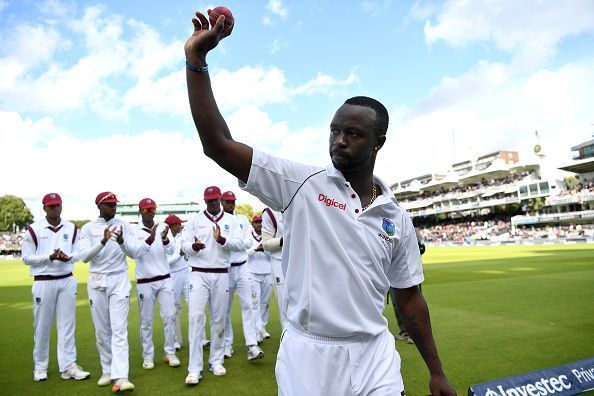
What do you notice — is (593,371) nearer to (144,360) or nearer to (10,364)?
(144,360)

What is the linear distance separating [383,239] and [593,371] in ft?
12.3

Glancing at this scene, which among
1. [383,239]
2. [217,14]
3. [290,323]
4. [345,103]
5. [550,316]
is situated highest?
[217,14]

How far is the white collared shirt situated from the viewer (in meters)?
2.18

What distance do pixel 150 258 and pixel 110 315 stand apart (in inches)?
56.5

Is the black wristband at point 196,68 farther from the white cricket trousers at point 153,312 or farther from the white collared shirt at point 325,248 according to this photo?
the white cricket trousers at point 153,312

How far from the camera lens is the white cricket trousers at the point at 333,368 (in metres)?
2.17

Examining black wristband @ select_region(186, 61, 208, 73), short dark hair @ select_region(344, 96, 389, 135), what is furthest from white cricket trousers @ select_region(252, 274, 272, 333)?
black wristband @ select_region(186, 61, 208, 73)

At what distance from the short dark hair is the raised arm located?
2.62ft

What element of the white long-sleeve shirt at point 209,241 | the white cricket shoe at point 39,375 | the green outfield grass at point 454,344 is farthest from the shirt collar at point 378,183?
the white cricket shoe at point 39,375

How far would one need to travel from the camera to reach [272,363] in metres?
6.72

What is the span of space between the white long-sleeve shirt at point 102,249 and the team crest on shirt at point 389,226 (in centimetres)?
492

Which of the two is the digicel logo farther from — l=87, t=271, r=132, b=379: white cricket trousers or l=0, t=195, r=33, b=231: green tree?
l=0, t=195, r=33, b=231: green tree

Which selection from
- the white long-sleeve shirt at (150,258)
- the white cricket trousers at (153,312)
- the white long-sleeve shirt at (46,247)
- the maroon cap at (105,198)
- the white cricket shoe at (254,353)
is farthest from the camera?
the white long-sleeve shirt at (150,258)

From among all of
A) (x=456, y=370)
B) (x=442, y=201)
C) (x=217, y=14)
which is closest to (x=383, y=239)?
(x=217, y=14)
